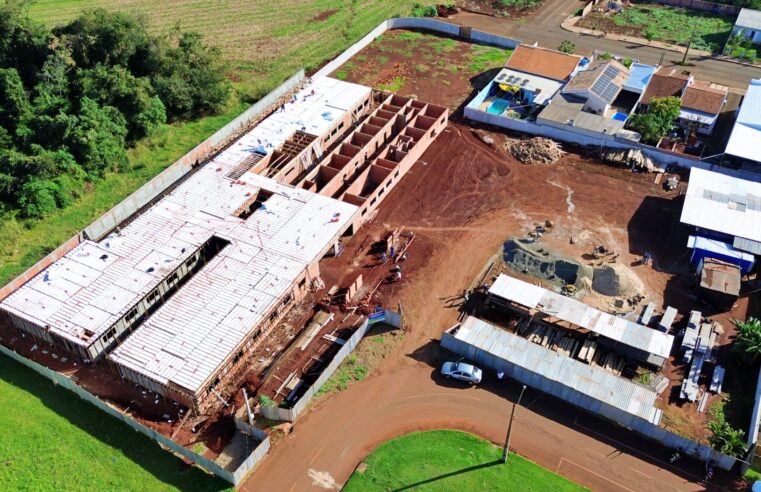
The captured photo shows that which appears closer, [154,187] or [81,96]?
[154,187]

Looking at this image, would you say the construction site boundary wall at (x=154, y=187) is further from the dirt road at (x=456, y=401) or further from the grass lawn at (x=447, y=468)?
the grass lawn at (x=447, y=468)

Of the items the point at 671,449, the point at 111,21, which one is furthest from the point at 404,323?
the point at 111,21

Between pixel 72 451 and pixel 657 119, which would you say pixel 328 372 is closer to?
pixel 72 451

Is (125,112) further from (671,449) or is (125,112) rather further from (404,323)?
(671,449)

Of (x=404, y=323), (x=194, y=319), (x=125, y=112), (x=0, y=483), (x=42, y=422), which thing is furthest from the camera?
(x=125, y=112)

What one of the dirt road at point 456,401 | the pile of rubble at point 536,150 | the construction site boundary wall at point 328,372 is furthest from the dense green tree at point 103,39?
the construction site boundary wall at point 328,372

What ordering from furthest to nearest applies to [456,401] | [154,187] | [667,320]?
[154,187] → [667,320] → [456,401]

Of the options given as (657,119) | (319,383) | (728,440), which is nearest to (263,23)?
(657,119)
